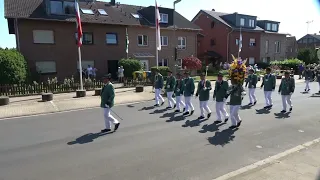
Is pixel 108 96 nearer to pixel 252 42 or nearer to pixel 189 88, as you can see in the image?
pixel 189 88

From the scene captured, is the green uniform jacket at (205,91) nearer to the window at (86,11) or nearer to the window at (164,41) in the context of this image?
the window at (86,11)

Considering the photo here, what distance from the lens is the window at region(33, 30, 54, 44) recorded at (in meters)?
23.6

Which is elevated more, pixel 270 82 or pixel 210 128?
pixel 270 82

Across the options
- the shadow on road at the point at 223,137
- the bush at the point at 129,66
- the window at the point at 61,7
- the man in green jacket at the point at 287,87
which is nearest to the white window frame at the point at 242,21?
the bush at the point at 129,66

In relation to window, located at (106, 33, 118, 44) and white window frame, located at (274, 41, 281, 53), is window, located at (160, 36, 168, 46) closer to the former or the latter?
window, located at (106, 33, 118, 44)

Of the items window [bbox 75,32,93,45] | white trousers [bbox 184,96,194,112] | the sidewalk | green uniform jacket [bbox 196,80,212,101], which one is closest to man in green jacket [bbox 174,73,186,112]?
white trousers [bbox 184,96,194,112]

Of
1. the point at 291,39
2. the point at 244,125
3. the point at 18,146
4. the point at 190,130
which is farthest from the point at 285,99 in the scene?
the point at 291,39

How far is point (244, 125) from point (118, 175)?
18.3 ft

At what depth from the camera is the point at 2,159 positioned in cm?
675

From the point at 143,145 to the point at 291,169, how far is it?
3777 mm

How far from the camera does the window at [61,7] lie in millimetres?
24161

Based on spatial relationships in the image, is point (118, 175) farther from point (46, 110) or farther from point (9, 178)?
point (46, 110)

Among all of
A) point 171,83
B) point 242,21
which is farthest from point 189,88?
point 242,21

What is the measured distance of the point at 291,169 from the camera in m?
5.54
